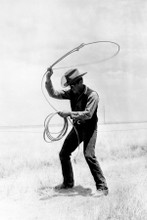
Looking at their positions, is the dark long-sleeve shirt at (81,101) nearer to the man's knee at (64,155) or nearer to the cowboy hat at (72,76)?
the cowboy hat at (72,76)

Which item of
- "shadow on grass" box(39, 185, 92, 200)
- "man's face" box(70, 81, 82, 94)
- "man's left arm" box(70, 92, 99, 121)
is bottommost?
"shadow on grass" box(39, 185, 92, 200)

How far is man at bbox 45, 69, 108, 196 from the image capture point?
6012 mm

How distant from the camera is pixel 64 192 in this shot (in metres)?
6.45

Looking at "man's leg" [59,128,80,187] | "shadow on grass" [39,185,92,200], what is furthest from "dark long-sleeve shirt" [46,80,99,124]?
"shadow on grass" [39,185,92,200]

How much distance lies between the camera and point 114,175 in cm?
793

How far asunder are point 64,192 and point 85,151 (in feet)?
2.77

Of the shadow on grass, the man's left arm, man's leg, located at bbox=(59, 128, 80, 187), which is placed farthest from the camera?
man's leg, located at bbox=(59, 128, 80, 187)

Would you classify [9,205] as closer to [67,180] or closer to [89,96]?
[67,180]

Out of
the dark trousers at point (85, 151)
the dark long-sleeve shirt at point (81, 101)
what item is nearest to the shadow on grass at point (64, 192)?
the dark trousers at point (85, 151)

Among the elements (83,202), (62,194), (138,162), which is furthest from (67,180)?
(138,162)

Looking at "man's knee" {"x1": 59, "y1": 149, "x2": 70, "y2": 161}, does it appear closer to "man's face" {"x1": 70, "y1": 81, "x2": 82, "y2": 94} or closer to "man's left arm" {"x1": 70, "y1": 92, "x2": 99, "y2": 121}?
"man's left arm" {"x1": 70, "y1": 92, "x2": 99, "y2": 121}

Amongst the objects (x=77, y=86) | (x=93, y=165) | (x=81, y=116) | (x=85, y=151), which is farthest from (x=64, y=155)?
(x=77, y=86)

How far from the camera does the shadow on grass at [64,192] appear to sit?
246 inches

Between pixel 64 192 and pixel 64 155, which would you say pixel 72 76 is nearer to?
pixel 64 155
